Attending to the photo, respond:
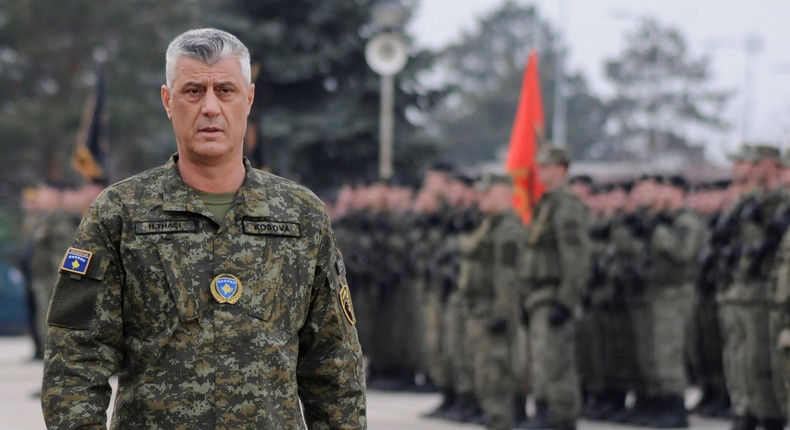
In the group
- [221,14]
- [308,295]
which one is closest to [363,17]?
[221,14]

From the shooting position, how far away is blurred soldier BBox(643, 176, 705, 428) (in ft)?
39.1

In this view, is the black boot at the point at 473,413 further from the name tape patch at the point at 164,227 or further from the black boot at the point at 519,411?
the name tape patch at the point at 164,227

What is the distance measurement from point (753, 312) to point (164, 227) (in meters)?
7.25

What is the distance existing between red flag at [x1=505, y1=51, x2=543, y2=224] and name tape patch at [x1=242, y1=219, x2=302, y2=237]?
8.26 metres

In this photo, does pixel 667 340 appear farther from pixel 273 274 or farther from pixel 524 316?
pixel 273 274

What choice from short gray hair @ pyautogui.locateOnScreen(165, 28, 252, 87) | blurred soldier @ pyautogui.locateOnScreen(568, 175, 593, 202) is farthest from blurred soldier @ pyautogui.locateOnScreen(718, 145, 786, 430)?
short gray hair @ pyautogui.locateOnScreen(165, 28, 252, 87)

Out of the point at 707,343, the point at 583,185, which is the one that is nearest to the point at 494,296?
the point at 707,343

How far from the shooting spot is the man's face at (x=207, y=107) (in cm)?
357

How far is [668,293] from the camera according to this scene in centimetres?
1212

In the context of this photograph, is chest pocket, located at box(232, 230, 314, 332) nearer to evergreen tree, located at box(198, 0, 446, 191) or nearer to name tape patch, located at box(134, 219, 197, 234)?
name tape patch, located at box(134, 219, 197, 234)

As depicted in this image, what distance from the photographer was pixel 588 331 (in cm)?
1280

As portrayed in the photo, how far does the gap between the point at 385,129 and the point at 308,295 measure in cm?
1695

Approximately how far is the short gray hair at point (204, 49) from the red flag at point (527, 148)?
27.2 feet

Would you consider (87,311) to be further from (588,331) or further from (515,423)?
(588,331)
